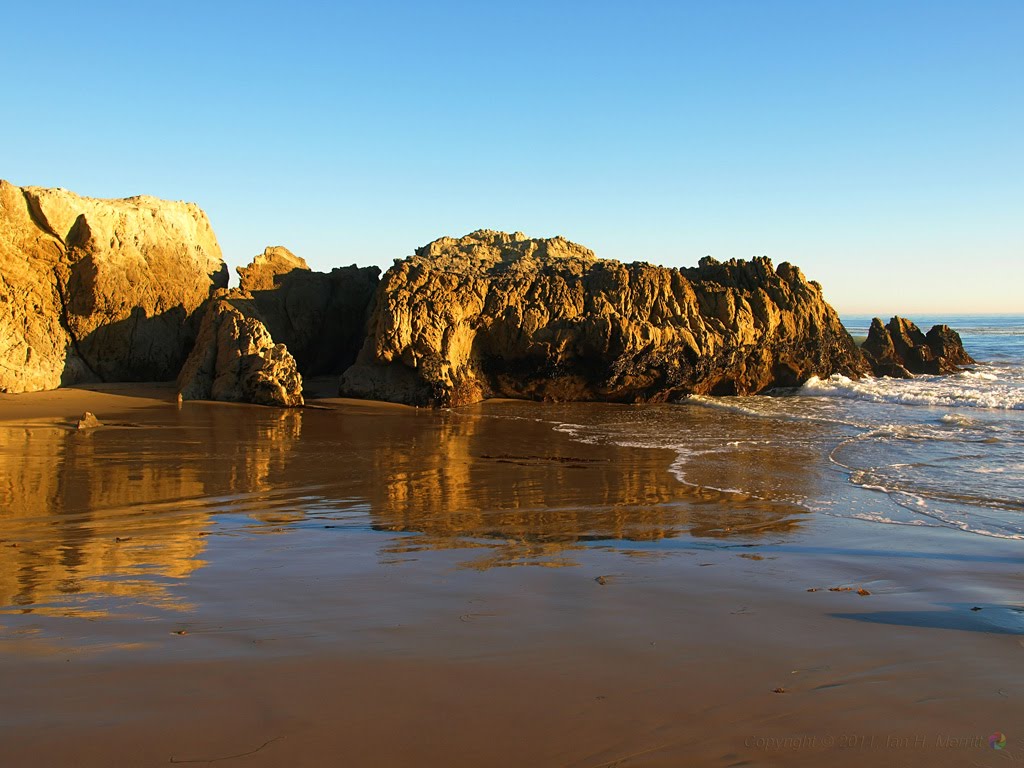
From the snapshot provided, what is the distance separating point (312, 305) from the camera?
18656 mm

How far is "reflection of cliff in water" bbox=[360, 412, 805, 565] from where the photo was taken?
609cm

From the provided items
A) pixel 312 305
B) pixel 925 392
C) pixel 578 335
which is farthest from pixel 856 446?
pixel 312 305

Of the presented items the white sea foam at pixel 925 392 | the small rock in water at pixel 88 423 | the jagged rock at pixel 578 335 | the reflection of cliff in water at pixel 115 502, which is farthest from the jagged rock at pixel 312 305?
the white sea foam at pixel 925 392

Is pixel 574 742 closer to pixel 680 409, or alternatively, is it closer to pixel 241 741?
pixel 241 741

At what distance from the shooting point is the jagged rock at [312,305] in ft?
59.4

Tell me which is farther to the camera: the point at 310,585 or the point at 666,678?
the point at 310,585

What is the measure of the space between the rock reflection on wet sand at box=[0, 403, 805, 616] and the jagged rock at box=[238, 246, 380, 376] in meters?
5.90

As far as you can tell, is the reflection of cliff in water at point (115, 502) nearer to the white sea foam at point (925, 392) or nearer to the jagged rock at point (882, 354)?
the white sea foam at point (925, 392)

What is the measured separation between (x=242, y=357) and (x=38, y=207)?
18.1 feet

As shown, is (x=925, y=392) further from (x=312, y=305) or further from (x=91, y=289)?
(x=91, y=289)

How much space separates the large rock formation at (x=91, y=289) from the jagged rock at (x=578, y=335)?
4588 millimetres

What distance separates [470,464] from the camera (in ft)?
32.4

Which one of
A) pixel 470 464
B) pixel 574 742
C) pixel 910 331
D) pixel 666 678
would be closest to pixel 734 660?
pixel 666 678

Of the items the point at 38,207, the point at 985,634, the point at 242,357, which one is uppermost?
the point at 38,207
